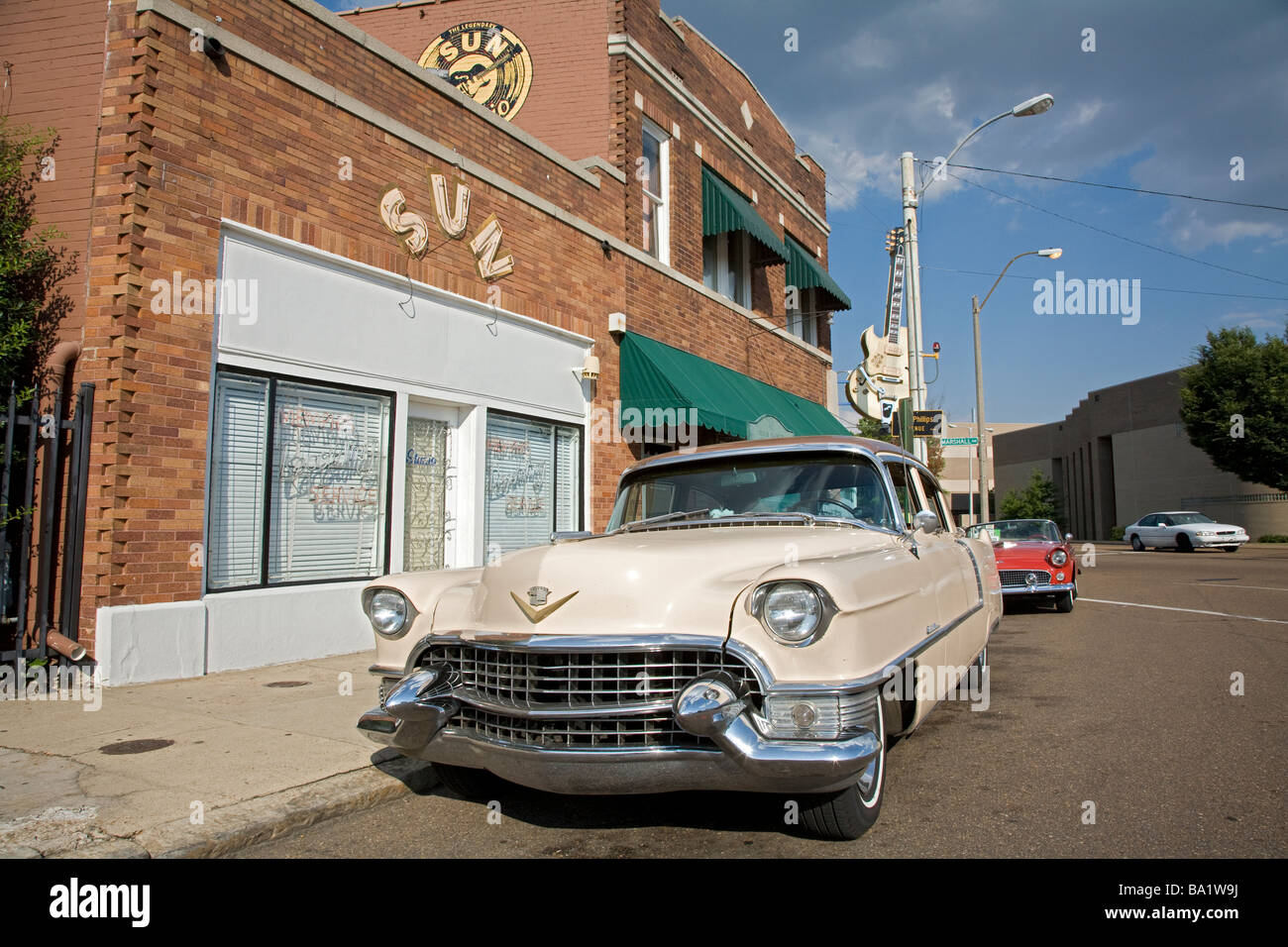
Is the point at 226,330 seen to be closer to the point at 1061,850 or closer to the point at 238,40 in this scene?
the point at 238,40

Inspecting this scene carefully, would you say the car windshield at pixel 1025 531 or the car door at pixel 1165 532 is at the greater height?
the car door at pixel 1165 532

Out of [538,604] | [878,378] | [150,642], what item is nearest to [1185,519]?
[878,378]

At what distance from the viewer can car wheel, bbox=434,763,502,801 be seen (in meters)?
3.83

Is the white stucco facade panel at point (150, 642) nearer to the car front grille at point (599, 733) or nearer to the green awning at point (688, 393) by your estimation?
the car front grille at point (599, 733)

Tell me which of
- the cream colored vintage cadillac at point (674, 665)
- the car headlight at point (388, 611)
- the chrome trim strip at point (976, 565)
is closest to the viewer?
the cream colored vintage cadillac at point (674, 665)

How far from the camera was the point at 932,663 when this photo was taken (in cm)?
393

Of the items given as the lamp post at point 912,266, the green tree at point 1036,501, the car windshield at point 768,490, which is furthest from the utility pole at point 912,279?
the green tree at point 1036,501

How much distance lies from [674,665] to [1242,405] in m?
37.9

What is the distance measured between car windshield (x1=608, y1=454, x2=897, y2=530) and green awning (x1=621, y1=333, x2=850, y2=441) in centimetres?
616

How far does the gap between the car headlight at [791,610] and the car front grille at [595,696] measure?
0.59ft

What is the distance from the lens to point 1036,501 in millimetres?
52594

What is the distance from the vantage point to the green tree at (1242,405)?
32.2 meters

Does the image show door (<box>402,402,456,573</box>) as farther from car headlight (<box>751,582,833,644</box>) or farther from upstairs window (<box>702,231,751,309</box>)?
upstairs window (<box>702,231,751,309</box>)

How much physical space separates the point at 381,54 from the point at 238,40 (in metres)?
1.69
